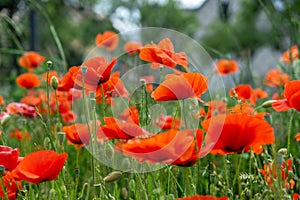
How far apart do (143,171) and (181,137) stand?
11.8 inches

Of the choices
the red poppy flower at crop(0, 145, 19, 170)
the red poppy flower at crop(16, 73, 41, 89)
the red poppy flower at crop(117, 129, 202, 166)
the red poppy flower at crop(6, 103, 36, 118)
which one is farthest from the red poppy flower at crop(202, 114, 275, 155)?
the red poppy flower at crop(16, 73, 41, 89)

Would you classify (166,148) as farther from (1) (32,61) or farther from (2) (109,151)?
(1) (32,61)

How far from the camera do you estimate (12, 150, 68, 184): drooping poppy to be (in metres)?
0.76

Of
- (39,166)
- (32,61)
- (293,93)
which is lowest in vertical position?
(39,166)

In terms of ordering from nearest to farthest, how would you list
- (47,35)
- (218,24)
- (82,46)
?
(47,35)
(82,46)
(218,24)

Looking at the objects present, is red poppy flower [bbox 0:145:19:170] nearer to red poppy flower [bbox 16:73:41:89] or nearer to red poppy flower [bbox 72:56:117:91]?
red poppy flower [bbox 72:56:117:91]

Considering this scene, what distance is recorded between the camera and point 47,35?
13023mm

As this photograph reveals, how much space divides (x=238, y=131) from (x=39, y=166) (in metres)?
0.31

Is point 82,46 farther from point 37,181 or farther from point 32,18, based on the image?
point 37,181

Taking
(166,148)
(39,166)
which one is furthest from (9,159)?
(166,148)

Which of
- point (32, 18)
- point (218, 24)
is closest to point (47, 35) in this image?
point (32, 18)

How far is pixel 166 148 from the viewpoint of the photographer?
66 centimetres

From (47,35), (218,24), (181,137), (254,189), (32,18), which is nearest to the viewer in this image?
(181,137)

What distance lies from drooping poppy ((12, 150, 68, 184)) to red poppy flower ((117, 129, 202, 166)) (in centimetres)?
14
